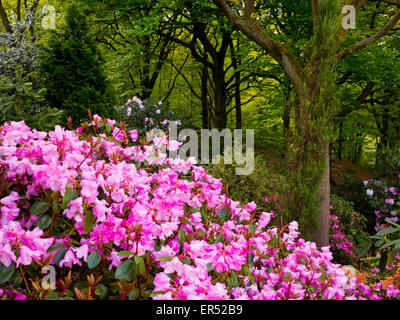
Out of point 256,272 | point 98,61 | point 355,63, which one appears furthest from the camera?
point 355,63

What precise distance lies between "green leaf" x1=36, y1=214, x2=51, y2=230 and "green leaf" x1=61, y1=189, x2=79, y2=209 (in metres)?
0.12

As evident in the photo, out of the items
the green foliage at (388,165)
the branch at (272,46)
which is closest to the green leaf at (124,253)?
the branch at (272,46)

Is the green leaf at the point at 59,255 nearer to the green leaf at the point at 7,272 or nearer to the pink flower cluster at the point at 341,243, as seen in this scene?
the green leaf at the point at 7,272

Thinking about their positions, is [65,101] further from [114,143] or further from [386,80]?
[386,80]

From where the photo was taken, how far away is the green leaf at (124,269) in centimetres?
115

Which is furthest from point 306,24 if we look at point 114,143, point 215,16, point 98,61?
point 114,143

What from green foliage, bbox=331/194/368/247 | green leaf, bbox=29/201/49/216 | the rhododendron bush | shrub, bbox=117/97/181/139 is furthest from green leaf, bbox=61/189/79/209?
shrub, bbox=117/97/181/139

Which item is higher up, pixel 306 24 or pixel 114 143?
pixel 306 24

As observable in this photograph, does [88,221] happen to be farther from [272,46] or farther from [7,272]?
[272,46]

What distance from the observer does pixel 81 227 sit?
1.30 meters

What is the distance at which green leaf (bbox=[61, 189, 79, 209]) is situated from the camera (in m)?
1.25

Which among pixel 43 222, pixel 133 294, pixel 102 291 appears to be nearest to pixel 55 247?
pixel 43 222
